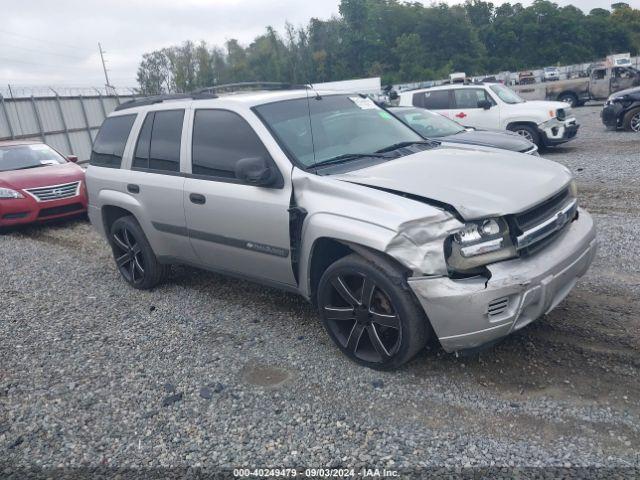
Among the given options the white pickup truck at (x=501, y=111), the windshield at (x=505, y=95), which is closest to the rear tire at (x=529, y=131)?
the white pickup truck at (x=501, y=111)

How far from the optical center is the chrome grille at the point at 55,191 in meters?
9.03

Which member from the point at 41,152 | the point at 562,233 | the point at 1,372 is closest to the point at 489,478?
the point at 562,233

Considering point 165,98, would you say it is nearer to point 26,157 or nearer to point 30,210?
point 30,210

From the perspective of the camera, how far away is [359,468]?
109 inches

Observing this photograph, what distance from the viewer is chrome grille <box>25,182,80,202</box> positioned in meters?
9.03

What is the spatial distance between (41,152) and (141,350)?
25.0ft

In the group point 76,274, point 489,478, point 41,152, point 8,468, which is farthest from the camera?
point 41,152

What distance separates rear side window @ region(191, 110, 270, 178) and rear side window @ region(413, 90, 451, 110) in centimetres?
966

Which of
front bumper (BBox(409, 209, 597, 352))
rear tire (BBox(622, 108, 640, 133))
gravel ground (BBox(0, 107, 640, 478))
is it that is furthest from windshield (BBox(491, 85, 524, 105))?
front bumper (BBox(409, 209, 597, 352))

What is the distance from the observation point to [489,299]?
3.08 metres

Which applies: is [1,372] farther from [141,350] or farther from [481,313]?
[481,313]

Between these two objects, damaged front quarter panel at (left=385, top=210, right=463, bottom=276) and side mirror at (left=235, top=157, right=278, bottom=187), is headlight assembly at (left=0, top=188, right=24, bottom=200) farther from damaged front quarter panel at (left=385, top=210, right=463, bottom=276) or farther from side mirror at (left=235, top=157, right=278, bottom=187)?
damaged front quarter panel at (left=385, top=210, right=463, bottom=276)

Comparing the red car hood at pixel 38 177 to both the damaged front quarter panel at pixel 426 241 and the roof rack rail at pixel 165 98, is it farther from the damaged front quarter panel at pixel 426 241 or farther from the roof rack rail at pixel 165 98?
the damaged front quarter panel at pixel 426 241

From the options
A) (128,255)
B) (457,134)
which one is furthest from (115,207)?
(457,134)
